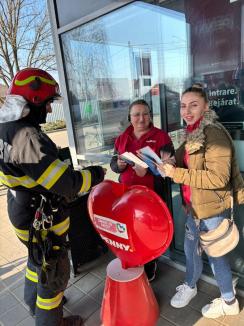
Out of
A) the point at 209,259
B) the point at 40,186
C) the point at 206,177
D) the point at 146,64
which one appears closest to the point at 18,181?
the point at 40,186

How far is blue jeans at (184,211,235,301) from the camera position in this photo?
205 centimetres

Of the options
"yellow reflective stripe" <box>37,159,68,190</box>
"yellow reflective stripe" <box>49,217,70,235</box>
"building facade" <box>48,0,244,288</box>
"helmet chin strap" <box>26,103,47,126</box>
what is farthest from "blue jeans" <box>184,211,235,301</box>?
"helmet chin strap" <box>26,103,47,126</box>

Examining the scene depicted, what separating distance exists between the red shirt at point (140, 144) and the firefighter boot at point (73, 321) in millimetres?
1163

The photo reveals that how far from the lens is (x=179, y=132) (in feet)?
8.82

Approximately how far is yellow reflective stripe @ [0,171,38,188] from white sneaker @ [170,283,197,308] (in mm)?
1504

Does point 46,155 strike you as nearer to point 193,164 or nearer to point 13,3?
point 193,164

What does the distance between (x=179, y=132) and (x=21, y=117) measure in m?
1.46

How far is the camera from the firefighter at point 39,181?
1.75 metres

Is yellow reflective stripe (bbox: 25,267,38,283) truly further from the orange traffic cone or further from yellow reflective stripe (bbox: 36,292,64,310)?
the orange traffic cone

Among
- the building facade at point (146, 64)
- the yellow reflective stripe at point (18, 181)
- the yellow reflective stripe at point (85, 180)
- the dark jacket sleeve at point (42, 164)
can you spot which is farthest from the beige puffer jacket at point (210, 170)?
the yellow reflective stripe at point (18, 181)

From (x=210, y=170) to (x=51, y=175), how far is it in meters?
1.00

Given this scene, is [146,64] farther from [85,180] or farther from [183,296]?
[183,296]

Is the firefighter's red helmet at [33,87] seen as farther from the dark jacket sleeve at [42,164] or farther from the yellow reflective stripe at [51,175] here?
the yellow reflective stripe at [51,175]

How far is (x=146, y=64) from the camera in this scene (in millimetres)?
2748
